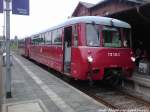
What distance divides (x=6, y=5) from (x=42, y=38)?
9.74m

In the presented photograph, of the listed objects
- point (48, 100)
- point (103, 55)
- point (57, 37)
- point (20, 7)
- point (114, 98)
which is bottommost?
point (114, 98)

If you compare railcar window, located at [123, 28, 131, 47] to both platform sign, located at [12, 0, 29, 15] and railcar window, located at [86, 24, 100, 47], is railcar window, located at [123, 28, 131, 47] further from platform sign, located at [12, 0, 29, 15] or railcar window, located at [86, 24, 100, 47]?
platform sign, located at [12, 0, 29, 15]

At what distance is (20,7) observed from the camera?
8289 millimetres

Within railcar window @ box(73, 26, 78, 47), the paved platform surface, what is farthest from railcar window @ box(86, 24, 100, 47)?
the paved platform surface

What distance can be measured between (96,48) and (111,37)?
3.44 feet

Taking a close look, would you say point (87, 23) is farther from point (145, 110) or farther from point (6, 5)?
point (145, 110)

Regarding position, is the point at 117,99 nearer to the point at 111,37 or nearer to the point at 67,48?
the point at 111,37

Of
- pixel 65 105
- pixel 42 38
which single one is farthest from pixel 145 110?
pixel 42 38

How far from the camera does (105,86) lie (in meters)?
12.4

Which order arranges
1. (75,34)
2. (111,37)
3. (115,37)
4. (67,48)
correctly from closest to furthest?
(75,34), (111,37), (115,37), (67,48)

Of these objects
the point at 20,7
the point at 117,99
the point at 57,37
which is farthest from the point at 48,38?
the point at 20,7

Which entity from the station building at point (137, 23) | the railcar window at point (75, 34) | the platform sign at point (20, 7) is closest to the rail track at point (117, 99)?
the station building at point (137, 23)

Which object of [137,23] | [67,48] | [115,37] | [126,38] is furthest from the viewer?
[137,23]

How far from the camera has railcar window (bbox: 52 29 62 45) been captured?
12.6 metres
